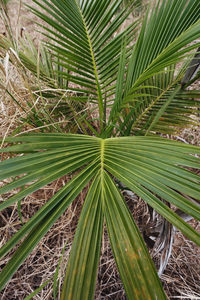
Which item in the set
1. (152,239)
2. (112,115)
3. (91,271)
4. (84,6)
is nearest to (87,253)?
(91,271)

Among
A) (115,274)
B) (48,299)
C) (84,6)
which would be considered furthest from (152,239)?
(84,6)

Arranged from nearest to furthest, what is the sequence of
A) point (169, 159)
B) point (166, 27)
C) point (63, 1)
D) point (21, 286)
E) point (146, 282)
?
1. point (146, 282)
2. point (169, 159)
3. point (166, 27)
4. point (63, 1)
5. point (21, 286)

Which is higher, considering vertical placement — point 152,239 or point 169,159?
point 169,159

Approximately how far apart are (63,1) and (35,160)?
2.13 ft

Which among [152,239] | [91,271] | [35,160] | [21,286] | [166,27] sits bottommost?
[21,286]

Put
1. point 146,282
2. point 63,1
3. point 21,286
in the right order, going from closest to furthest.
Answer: point 146,282
point 63,1
point 21,286

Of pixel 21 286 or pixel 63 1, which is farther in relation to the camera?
pixel 21 286

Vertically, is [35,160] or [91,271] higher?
[35,160]

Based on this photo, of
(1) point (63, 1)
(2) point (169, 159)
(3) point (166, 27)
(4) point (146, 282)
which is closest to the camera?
(4) point (146, 282)

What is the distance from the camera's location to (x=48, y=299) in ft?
2.63

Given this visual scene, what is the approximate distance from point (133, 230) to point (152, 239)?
584mm

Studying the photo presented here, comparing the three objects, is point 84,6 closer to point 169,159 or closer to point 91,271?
point 169,159

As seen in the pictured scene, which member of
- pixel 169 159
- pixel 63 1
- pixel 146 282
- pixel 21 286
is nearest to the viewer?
pixel 146 282

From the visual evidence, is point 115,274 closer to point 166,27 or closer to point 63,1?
point 166,27
